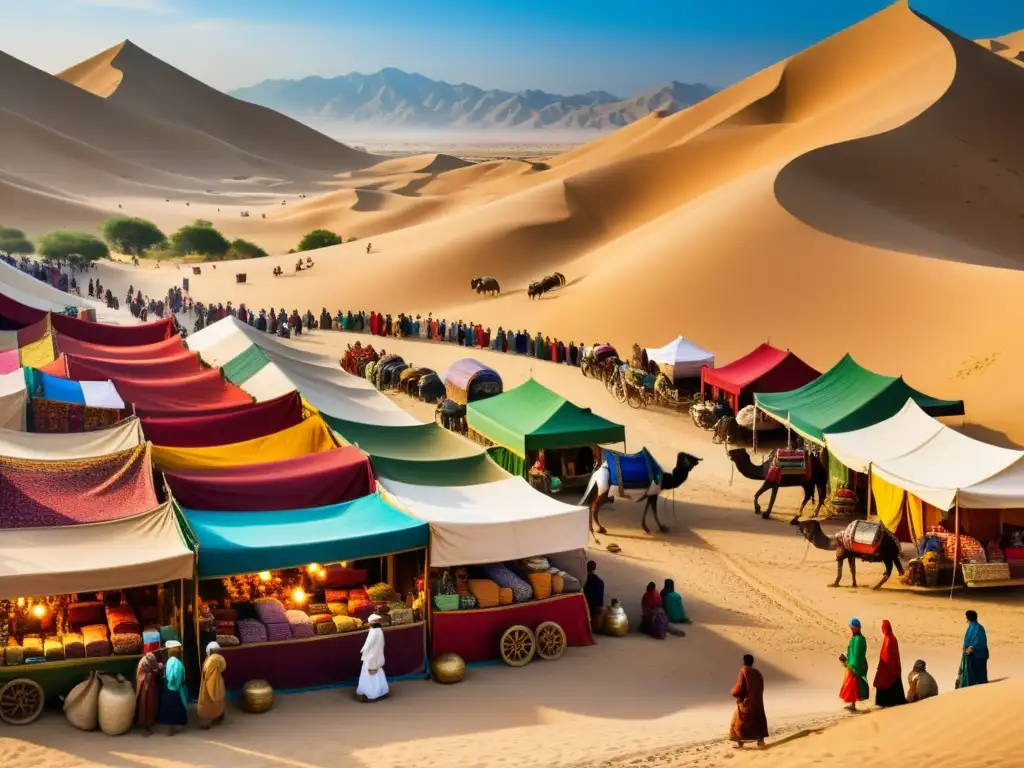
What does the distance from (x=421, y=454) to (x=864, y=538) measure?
18.8 feet

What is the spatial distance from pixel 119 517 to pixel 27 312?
62.9ft

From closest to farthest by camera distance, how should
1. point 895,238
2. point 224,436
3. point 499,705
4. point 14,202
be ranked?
point 499,705 → point 224,436 → point 895,238 → point 14,202

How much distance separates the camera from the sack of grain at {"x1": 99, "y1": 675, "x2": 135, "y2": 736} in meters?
11.0

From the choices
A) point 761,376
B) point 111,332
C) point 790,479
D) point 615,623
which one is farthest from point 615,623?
point 111,332

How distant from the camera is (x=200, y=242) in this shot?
75.4 metres

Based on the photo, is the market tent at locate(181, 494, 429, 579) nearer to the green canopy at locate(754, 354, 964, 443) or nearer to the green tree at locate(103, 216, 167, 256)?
the green canopy at locate(754, 354, 964, 443)

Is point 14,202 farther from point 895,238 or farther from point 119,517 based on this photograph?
point 119,517

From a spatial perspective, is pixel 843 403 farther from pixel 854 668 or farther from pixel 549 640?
pixel 854 668

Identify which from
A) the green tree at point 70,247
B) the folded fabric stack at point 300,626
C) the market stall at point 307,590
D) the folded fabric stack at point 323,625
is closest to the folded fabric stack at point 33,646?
the market stall at point 307,590

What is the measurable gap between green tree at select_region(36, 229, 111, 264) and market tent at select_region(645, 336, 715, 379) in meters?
47.9

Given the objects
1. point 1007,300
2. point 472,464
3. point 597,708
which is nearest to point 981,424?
point 1007,300

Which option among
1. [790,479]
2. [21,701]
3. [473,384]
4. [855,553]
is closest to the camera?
[21,701]

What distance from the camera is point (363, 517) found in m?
13.7

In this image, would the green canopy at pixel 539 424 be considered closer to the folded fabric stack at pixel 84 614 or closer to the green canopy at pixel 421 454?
the green canopy at pixel 421 454
